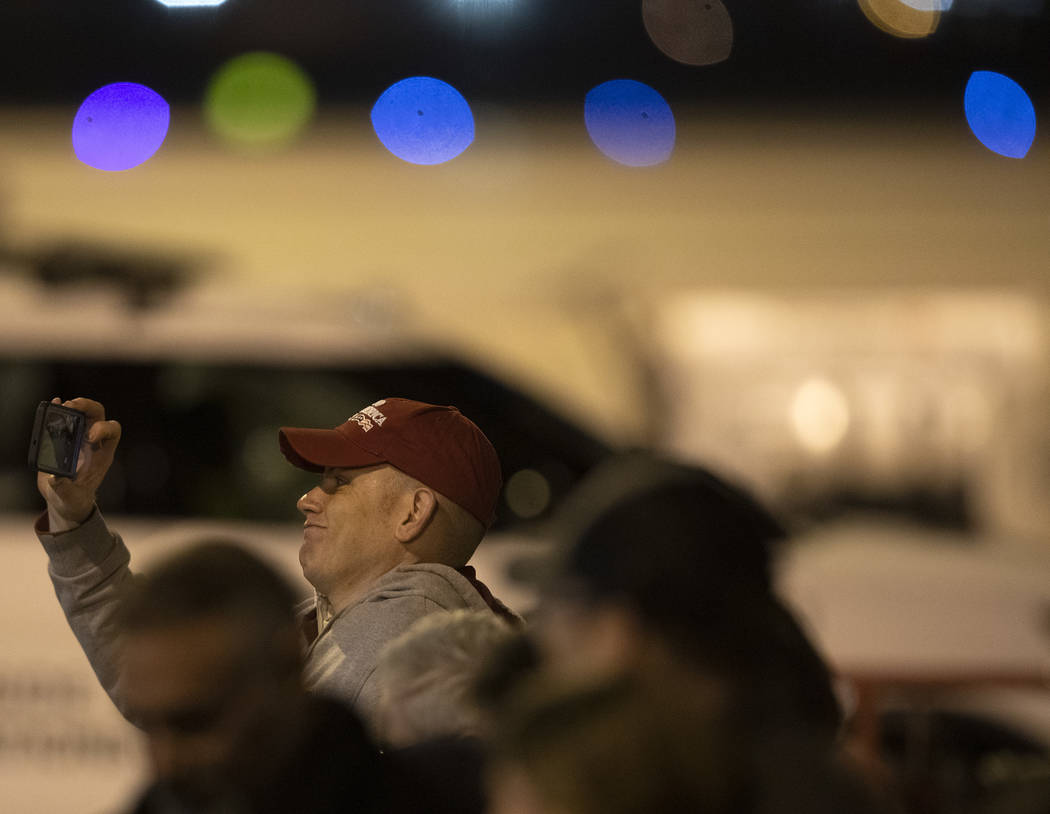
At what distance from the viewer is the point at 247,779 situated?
5.41ft

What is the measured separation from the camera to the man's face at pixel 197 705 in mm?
1665

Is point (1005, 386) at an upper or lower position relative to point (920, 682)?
upper

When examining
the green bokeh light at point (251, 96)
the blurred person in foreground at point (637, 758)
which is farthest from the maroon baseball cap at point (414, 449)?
the green bokeh light at point (251, 96)

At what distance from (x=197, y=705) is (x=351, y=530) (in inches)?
33.2

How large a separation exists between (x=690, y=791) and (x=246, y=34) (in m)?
8.68

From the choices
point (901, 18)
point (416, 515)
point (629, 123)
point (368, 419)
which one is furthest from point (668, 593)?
point (629, 123)

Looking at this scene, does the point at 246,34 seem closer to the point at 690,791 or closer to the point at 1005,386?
the point at 1005,386

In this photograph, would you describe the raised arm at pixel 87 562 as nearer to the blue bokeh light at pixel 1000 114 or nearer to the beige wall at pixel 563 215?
the beige wall at pixel 563 215

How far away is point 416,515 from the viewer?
2.53 metres

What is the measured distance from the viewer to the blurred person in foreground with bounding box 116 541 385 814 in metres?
1.65

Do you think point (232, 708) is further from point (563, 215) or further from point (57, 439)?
point (563, 215)

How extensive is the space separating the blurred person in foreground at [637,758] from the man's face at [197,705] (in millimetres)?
395

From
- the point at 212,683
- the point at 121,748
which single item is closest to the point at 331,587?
the point at 212,683

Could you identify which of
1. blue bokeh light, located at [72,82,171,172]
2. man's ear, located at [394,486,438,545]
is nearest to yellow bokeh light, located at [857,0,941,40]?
blue bokeh light, located at [72,82,171,172]
